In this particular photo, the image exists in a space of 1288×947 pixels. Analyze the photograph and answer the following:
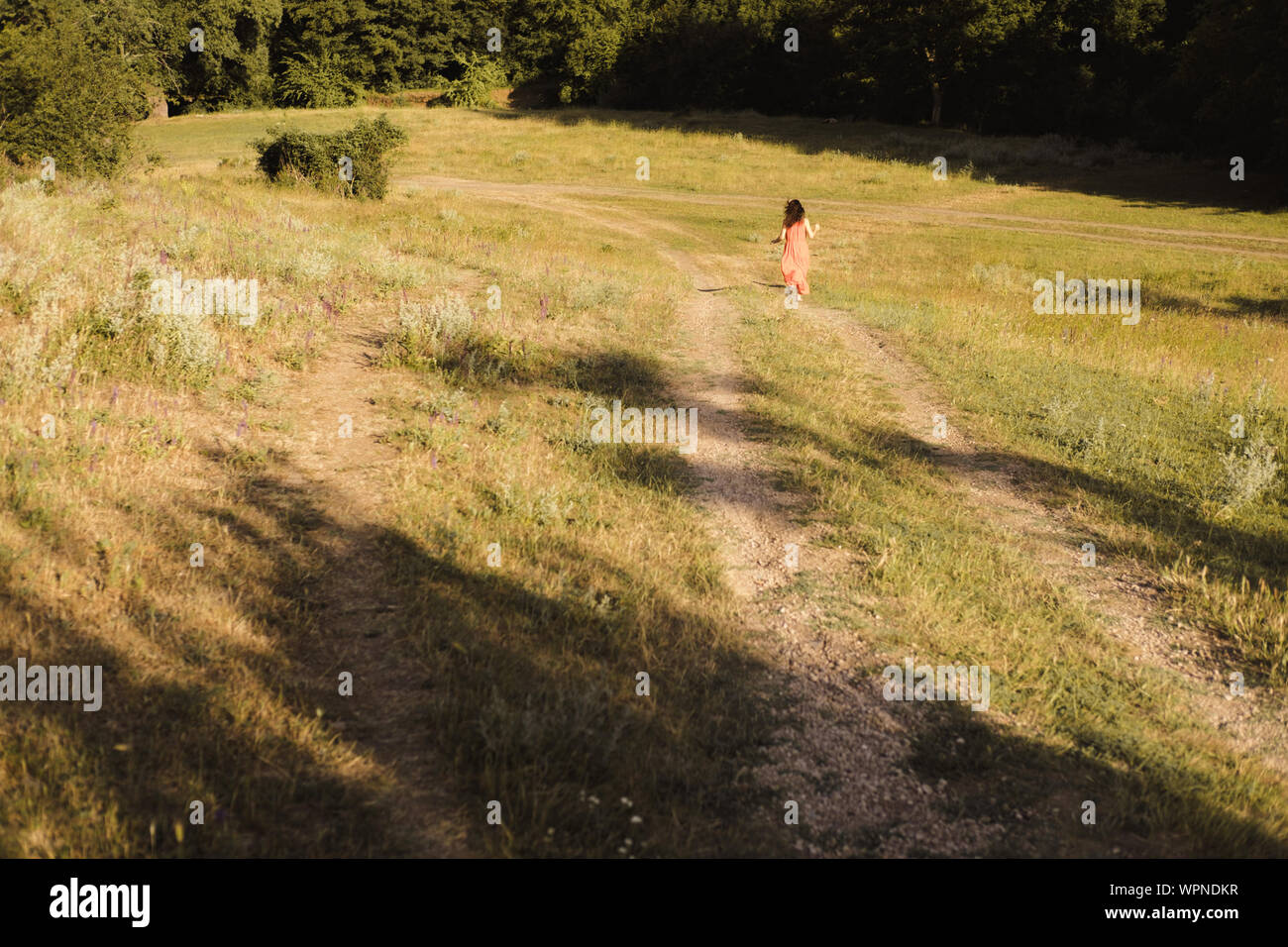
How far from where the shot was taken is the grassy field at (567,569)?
432cm

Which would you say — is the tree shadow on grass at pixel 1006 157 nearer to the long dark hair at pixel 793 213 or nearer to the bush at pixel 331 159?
the bush at pixel 331 159

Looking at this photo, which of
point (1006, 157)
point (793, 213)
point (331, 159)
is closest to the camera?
point (793, 213)

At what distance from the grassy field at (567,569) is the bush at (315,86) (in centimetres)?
5767

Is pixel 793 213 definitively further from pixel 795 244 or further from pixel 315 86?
pixel 315 86

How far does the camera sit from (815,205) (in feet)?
121

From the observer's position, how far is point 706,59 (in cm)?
6159

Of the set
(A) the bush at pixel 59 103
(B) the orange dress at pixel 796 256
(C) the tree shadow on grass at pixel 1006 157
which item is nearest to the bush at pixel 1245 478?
(B) the orange dress at pixel 796 256

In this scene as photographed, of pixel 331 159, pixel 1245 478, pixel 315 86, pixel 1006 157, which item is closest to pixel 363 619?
pixel 1245 478

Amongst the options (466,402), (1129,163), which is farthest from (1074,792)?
(1129,163)

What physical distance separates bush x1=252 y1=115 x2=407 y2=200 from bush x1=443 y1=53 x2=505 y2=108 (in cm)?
4466

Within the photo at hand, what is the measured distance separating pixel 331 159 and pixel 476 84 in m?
48.2

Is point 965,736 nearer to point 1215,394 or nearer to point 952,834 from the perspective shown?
point 952,834

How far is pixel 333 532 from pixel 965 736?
473 cm
